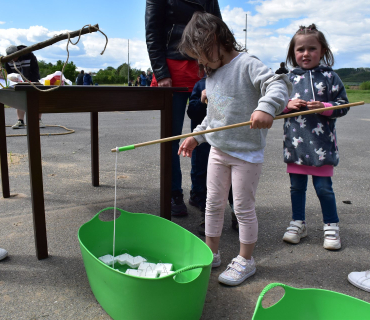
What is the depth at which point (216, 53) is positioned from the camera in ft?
5.61

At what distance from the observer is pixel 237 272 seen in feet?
5.65

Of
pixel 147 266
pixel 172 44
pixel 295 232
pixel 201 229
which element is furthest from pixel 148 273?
pixel 172 44

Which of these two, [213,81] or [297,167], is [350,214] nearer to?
[297,167]

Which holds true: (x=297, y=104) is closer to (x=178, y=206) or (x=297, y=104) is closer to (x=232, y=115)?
(x=232, y=115)

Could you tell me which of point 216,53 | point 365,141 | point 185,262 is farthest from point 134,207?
point 365,141

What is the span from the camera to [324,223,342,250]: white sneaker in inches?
81.6

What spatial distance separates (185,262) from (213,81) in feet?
2.93

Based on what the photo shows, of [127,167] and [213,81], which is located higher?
[213,81]

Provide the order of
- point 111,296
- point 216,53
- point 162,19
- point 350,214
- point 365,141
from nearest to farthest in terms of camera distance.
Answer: point 111,296
point 216,53
point 162,19
point 350,214
point 365,141

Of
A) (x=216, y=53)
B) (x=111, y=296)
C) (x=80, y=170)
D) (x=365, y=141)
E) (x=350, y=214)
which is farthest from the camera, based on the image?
(x=365, y=141)

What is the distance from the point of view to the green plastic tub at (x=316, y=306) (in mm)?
1307

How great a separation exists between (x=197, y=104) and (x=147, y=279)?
1.29m

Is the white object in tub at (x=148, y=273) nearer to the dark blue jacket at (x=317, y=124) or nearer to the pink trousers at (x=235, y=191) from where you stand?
the pink trousers at (x=235, y=191)

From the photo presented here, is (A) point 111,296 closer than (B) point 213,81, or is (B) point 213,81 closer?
(A) point 111,296
